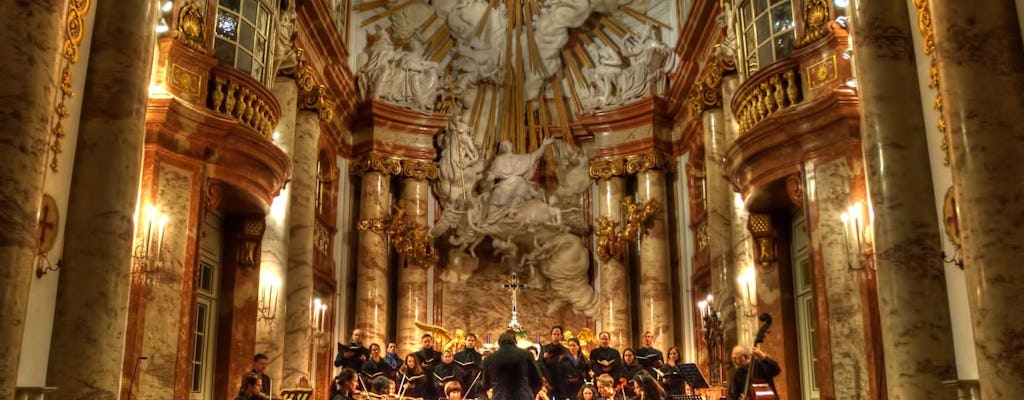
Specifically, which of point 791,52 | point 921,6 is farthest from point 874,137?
point 791,52

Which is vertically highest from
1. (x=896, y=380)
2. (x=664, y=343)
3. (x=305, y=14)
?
(x=305, y=14)

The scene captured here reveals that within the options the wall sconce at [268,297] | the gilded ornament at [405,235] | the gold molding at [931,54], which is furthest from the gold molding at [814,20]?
the gilded ornament at [405,235]

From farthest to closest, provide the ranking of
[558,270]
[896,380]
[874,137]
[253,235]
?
[558,270] < [253,235] < [874,137] < [896,380]

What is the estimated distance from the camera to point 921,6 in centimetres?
891

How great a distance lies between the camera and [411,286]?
2006 cm

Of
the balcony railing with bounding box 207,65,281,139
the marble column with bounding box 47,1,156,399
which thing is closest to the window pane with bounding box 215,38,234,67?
the balcony railing with bounding box 207,65,281,139

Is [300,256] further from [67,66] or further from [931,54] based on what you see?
[931,54]

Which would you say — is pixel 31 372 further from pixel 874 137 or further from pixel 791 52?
pixel 791 52

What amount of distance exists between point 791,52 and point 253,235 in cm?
801

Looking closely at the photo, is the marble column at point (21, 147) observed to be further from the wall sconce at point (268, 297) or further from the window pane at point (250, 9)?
the wall sconce at point (268, 297)

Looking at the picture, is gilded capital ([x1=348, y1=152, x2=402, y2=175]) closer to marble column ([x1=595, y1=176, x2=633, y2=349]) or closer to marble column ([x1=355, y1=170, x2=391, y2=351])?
marble column ([x1=355, y1=170, x2=391, y2=351])

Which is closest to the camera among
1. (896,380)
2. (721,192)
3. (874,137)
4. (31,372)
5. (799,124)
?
(31,372)

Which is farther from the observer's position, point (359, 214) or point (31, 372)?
point (359, 214)

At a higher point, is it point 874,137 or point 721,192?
Result: point 721,192
